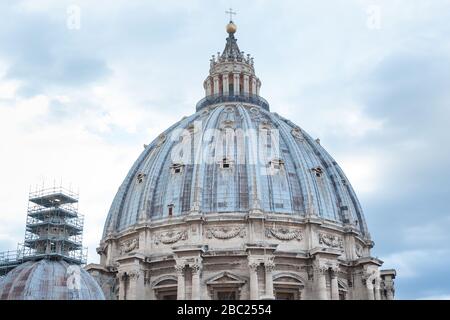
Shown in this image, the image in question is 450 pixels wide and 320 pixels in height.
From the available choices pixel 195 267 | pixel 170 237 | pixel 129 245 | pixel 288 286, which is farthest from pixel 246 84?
pixel 195 267

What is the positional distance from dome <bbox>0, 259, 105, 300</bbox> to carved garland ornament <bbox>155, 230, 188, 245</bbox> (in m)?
14.4

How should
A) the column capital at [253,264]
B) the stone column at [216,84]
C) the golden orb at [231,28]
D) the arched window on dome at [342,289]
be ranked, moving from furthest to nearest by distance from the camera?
the golden orb at [231,28] → the stone column at [216,84] → the arched window on dome at [342,289] → the column capital at [253,264]

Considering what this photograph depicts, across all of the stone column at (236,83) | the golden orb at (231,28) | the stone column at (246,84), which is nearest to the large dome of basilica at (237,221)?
the stone column at (236,83)

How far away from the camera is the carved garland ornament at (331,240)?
53.2 m

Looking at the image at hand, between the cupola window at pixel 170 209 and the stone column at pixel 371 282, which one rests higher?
the cupola window at pixel 170 209

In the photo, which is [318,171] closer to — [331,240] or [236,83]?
[331,240]

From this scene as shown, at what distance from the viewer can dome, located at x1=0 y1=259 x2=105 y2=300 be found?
112ft

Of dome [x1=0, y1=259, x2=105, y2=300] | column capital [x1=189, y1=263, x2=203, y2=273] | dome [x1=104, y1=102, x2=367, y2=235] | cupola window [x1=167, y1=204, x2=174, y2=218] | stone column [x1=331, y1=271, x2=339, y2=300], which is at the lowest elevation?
dome [x1=0, y1=259, x2=105, y2=300]

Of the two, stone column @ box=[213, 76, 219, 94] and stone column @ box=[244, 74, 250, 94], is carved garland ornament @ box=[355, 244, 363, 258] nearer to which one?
stone column @ box=[244, 74, 250, 94]

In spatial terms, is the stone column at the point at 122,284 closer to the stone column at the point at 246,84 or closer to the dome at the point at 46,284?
the dome at the point at 46,284

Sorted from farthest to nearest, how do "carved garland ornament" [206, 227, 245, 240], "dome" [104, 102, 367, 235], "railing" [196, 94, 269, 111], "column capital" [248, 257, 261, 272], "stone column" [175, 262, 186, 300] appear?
"railing" [196, 94, 269, 111] < "dome" [104, 102, 367, 235] < "carved garland ornament" [206, 227, 245, 240] < "stone column" [175, 262, 186, 300] < "column capital" [248, 257, 261, 272]

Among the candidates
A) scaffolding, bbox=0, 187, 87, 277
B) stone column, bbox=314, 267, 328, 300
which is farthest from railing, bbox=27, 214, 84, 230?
stone column, bbox=314, 267, 328, 300

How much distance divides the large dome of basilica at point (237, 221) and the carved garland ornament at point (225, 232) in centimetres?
8
